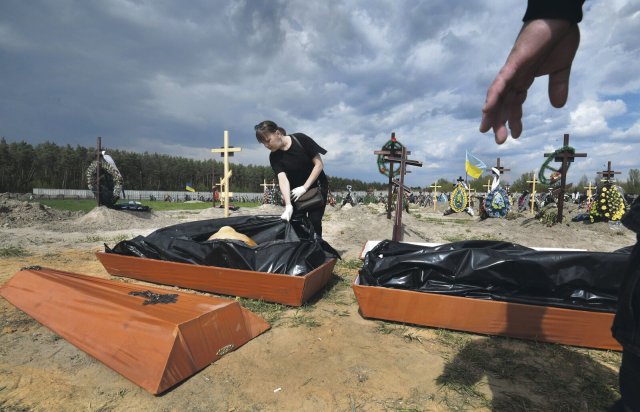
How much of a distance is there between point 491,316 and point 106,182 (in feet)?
51.5

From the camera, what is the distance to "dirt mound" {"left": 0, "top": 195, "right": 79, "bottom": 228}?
11.0 metres

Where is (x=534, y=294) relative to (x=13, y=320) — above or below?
above

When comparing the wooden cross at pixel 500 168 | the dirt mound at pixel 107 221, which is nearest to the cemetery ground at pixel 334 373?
the dirt mound at pixel 107 221

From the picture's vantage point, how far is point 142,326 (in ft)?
6.86

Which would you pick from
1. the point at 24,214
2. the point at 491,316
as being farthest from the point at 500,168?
the point at 24,214

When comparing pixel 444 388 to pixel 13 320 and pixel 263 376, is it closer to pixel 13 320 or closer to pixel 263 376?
pixel 263 376

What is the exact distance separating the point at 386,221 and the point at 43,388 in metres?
9.47

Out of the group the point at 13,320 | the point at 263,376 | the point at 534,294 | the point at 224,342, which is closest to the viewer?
the point at 263,376

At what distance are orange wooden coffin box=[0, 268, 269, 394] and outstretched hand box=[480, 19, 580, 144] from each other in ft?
6.59

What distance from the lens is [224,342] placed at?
7.78 ft

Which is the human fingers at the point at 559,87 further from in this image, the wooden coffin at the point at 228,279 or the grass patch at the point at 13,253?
the grass patch at the point at 13,253

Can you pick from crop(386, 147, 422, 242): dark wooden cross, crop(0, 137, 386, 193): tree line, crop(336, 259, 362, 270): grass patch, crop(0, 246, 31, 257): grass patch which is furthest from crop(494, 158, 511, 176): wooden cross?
crop(0, 137, 386, 193): tree line

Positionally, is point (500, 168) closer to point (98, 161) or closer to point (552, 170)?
point (552, 170)

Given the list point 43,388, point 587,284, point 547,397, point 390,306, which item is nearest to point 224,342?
point 43,388
